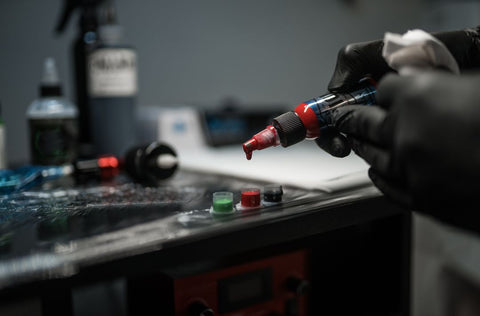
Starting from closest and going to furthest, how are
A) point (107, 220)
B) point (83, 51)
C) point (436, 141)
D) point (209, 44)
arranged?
point (436, 141) < point (107, 220) < point (83, 51) < point (209, 44)

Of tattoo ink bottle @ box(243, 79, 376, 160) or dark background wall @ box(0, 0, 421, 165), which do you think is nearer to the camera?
tattoo ink bottle @ box(243, 79, 376, 160)

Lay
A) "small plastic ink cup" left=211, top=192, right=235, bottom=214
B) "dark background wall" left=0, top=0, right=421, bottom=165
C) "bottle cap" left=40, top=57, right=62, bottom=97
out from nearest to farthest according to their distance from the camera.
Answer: "small plastic ink cup" left=211, top=192, right=235, bottom=214 < "bottle cap" left=40, top=57, right=62, bottom=97 < "dark background wall" left=0, top=0, right=421, bottom=165

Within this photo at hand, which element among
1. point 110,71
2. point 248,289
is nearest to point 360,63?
point 248,289

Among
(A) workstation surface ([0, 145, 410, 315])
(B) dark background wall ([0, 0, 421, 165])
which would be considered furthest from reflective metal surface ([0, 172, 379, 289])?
(B) dark background wall ([0, 0, 421, 165])

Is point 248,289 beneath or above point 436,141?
beneath

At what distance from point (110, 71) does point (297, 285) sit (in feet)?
1.69

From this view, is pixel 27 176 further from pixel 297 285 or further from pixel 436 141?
pixel 436 141

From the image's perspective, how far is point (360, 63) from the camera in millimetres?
456

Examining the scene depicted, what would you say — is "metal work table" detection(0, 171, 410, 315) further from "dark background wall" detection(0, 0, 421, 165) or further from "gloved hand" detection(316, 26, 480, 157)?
"dark background wall" detection(0, 0, 421, 165)

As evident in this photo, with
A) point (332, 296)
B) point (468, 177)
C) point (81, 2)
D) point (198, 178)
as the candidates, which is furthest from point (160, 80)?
point (468, 177)

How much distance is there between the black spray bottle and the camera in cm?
80

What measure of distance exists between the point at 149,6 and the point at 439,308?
→ 0.99m

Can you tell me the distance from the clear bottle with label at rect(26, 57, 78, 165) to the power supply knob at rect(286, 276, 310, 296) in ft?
1.49

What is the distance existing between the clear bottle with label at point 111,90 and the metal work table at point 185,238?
0.18 metres
